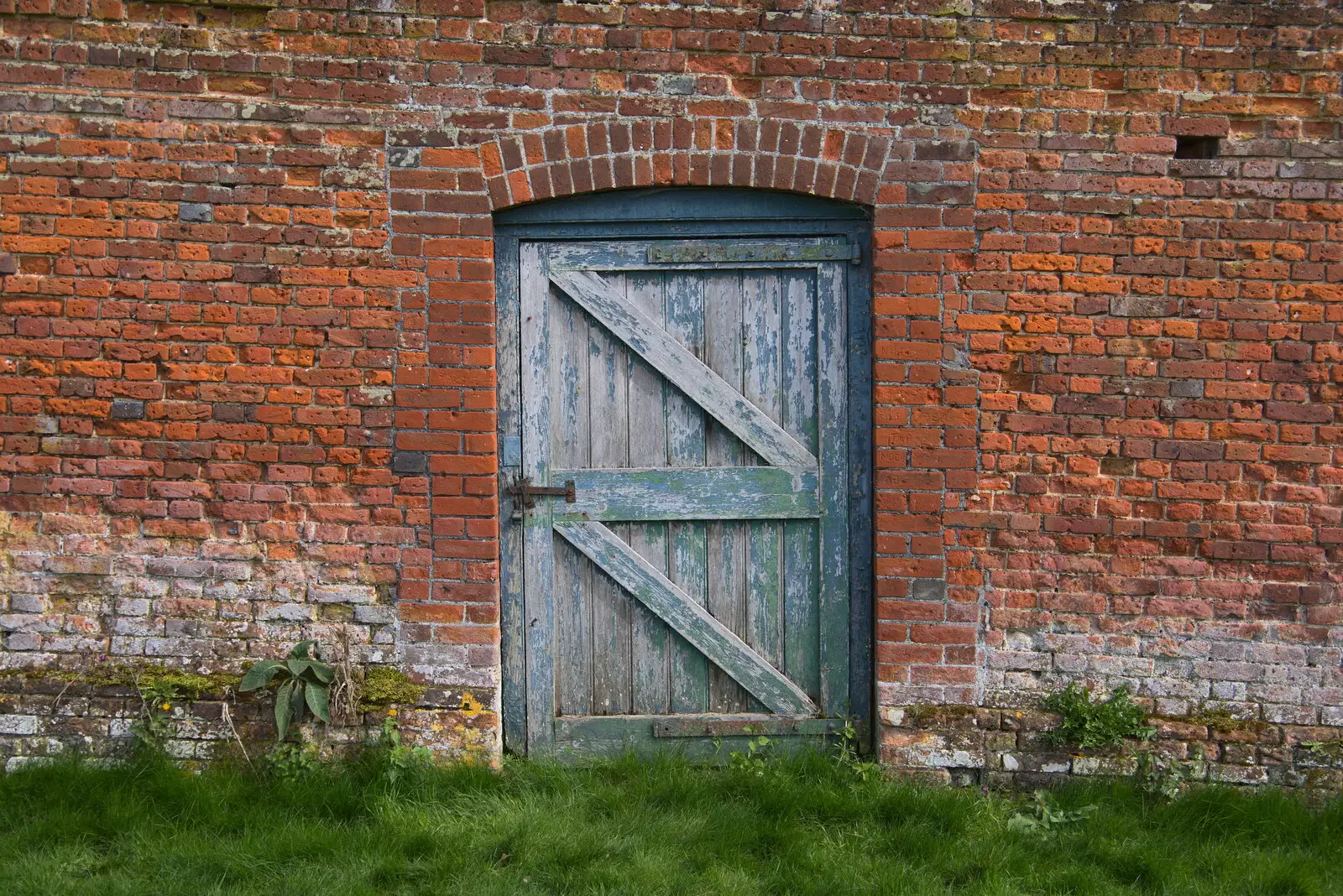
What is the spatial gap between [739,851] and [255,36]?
350 centimetres

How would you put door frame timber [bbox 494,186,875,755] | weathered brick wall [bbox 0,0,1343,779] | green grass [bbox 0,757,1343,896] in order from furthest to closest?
door frame timber [bbox 494,186,875,755]
weathered brick wall [bbox 0,0,1343,779]
green grass [bbox 0,757,1343,896]

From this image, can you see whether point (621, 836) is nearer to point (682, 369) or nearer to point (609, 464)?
point (609, 464)

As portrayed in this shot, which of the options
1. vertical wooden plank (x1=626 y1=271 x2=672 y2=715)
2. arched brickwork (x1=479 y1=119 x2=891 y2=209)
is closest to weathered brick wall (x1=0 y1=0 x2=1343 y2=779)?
arched brickwork (x1=479 y1=119 x2=891 y2=209)

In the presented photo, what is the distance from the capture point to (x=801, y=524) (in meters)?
3.68

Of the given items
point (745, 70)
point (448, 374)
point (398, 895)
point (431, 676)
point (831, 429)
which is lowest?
point (398, 895)

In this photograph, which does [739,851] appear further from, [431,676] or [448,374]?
[448,374]

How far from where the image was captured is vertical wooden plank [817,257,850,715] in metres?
3.62

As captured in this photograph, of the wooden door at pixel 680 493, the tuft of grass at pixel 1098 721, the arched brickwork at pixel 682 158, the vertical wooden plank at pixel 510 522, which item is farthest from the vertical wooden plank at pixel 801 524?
the vertical wooden plank at pixel 510 522

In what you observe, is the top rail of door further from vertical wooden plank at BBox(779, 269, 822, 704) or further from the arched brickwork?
the arched brickwork

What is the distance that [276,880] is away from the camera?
2832mm

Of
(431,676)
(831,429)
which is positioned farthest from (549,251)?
(431,676)

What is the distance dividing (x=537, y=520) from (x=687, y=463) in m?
0.66

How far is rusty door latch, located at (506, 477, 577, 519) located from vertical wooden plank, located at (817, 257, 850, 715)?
105cm

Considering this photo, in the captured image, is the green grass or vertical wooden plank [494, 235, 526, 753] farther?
vertical wooden plank [494, 235, 526, 753]
